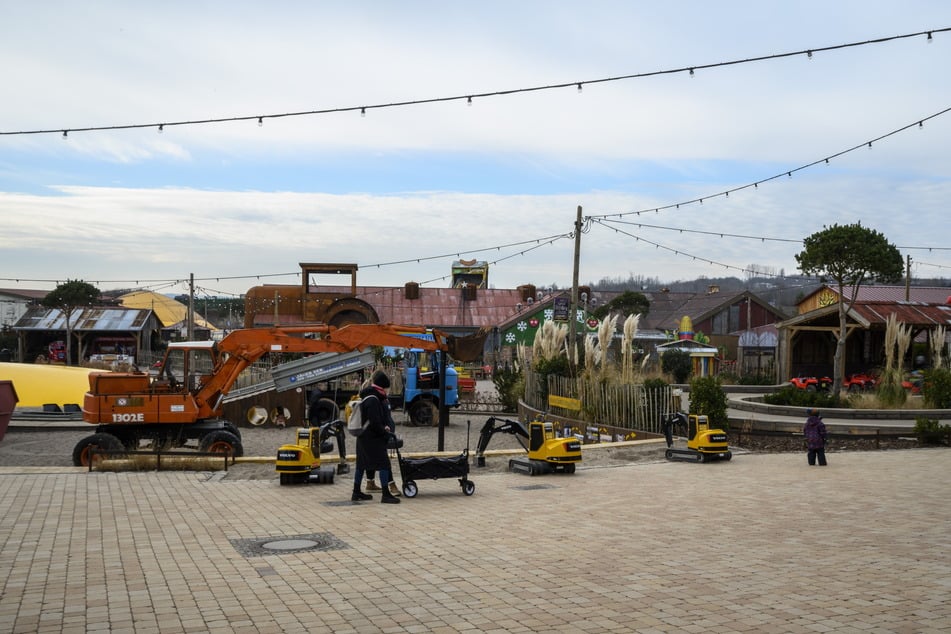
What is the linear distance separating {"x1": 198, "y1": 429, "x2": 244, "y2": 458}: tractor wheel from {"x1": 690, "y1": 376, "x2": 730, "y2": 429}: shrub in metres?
9.00

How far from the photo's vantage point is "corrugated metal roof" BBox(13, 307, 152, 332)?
5380cm

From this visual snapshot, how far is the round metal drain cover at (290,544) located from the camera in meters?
8.12

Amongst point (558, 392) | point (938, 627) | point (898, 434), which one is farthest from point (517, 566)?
point (558, 392)

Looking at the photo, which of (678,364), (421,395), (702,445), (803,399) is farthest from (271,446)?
(678,364)

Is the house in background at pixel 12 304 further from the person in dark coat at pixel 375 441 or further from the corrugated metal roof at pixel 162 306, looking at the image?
the person in dark coat at pixel 375 441

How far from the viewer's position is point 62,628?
5691mm

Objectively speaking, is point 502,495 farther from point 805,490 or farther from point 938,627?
point 938,627

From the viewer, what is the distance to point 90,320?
181 feet

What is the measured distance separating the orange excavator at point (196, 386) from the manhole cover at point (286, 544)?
8.43 m

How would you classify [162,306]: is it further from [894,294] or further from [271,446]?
[271,446]

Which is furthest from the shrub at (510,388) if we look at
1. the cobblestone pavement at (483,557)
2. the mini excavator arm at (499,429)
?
the cobblestone pavement at (483,557)

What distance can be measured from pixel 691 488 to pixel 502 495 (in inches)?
102

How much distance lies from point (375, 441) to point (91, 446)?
7.60m

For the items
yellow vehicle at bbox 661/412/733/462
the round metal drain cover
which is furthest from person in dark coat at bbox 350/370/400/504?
yellow vehicle at bbox 661/412/733/462
